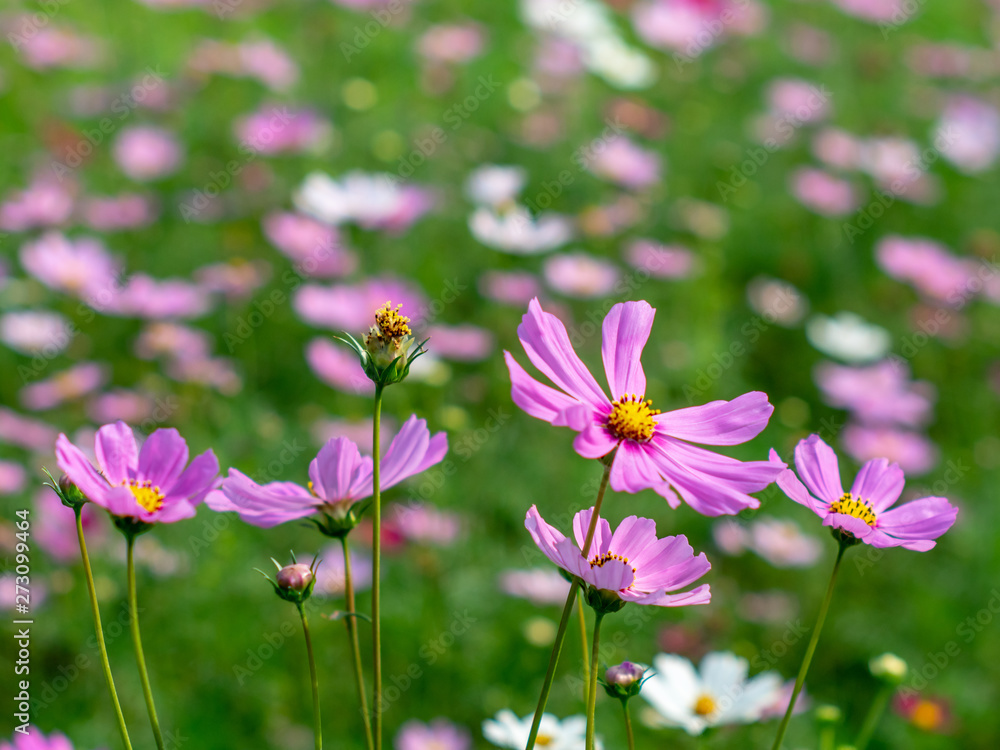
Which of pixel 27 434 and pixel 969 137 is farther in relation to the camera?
pixel 969 137

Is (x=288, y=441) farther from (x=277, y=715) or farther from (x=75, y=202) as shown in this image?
(x=75, y=202)

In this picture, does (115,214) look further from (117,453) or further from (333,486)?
(333,486)

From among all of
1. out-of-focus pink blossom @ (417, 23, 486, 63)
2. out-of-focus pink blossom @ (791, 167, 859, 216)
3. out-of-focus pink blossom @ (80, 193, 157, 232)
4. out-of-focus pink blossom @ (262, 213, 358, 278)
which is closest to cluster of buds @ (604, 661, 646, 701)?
out-of-focus pink blossom @ (262, 213, 358, 278)

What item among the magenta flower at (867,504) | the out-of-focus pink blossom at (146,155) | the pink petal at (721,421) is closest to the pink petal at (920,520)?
the magenta flower at (867,504)

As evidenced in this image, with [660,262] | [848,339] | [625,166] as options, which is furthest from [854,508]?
[625,166]

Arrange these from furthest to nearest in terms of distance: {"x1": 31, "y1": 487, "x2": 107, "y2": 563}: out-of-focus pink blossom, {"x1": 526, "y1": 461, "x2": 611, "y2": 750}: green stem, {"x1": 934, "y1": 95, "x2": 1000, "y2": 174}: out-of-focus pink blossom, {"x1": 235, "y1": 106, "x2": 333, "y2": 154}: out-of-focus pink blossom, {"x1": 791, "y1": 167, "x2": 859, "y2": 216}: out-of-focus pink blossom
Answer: {"x1": 934, "y1": 95, "x2": 1000, "y2": 174}: out-of-focus pink blossom
{"x1": 791, "y1": 167, "x2": 859, "y2": 216}: out-of-focus pink blossom
{"x1": 235, "y1": 106, "x2": 333, "y2": 154}: out-of-focus pink blossom
{"x1": 31, "y1": 487, "x2": 107, "y2": 563}: out-of-focus pink blossom
{"x1": 526, "y1": 461, "x2": 611, "y2": 750}: green stem

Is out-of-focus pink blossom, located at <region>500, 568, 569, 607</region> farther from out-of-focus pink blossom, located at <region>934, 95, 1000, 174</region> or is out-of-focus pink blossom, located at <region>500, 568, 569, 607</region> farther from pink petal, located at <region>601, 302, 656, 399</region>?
out-of-focus pink blossom, located at <region>934, 95, 1000, 174</region>

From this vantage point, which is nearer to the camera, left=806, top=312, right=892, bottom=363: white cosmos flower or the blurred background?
the blurred background
